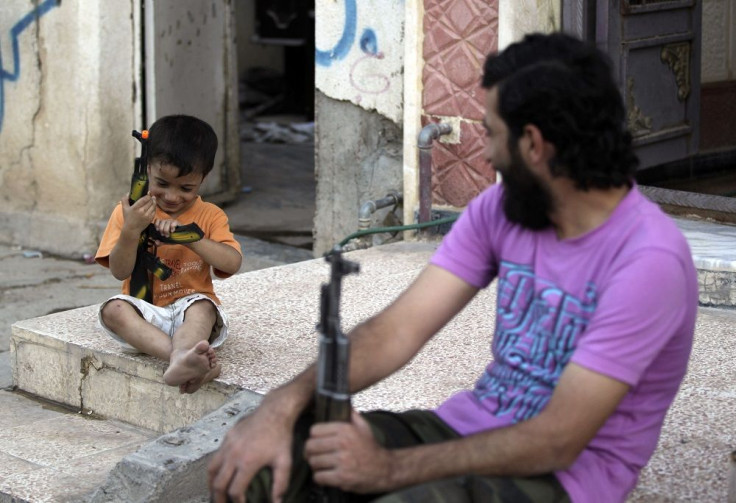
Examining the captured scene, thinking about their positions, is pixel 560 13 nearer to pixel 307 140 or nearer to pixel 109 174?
pixel 109 174

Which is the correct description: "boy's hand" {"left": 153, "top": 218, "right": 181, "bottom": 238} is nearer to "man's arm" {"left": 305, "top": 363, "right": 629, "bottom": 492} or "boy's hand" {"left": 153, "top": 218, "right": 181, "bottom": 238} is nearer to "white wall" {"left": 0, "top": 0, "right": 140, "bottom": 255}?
"man's arm" {"left": 305, "top": 363, "right": 629, "bottom": 492}

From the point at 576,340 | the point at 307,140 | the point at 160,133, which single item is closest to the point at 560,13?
the point at 160,133

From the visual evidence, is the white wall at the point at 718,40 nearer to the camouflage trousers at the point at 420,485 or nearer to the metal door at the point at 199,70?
the metal door at the point at 199,70

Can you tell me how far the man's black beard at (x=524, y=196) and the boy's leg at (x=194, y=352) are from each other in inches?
59.2

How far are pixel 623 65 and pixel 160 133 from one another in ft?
8.99

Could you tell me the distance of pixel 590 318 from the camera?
84.5 inches

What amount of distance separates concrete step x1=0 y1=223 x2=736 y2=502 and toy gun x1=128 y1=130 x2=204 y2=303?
10.7 inches

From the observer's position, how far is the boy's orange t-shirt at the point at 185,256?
150 inches

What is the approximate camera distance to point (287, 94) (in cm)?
1218

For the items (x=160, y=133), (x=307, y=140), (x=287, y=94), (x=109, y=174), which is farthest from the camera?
(x=287, y=94)

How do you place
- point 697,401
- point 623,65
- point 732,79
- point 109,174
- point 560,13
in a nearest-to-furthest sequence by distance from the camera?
point 697,401
point 560,13
point 623,65
point 109,174
point 732,79

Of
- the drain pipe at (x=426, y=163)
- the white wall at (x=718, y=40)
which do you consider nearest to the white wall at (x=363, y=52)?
the drain pipe at (x=426, y=163)

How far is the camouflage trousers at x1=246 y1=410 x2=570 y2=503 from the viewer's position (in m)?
2.07

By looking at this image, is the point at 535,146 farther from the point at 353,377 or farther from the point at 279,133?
the point at 279,133
